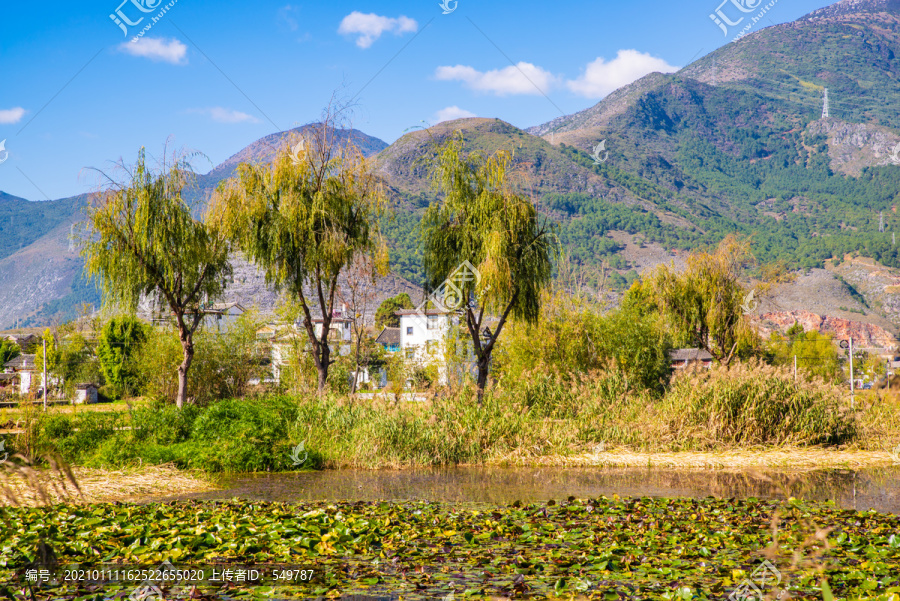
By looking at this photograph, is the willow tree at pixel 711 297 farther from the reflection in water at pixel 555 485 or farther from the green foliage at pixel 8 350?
the green foliage at pixel 8 350

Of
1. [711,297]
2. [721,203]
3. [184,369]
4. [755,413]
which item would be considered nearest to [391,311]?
[711,297]

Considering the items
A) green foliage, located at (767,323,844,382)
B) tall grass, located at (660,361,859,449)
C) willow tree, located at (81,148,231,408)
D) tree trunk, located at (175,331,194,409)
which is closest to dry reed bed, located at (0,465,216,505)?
tree trunk, located at (175,331,194,409)

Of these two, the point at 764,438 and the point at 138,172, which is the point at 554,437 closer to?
the point at 764,438

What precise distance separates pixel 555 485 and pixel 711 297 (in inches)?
727

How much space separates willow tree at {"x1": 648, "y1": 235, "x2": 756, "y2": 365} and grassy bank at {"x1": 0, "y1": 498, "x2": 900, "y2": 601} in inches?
767

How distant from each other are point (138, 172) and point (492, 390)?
10.3m

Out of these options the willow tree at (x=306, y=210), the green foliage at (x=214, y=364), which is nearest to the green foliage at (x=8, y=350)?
the green foliage at (x=214, y=364)

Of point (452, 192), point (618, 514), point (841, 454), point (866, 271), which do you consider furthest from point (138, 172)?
point (866, 271)

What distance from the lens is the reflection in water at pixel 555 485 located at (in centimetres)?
974

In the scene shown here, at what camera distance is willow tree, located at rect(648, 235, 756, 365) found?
88.2ft

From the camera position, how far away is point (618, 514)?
7777mm

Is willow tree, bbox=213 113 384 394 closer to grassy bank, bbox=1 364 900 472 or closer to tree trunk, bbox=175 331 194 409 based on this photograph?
tree trunk, bbox=175 331 194 409

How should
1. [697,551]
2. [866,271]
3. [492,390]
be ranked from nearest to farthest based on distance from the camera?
[697,551], [492,390], [866,271]

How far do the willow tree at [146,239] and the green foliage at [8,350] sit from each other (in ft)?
143
